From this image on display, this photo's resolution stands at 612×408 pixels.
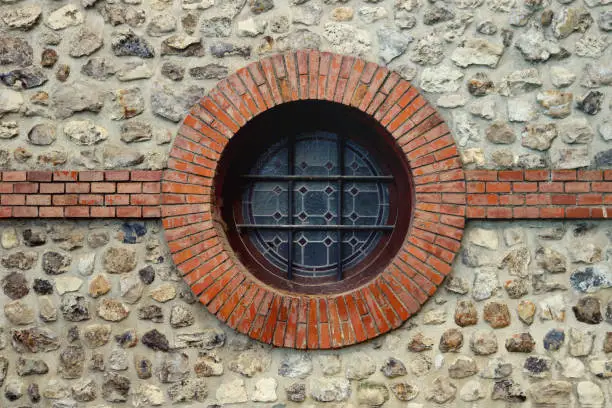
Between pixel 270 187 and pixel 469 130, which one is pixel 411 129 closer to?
pixel 469 130

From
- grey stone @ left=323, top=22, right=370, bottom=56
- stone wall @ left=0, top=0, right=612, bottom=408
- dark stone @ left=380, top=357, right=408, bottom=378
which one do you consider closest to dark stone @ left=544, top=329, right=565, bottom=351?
stone wall @ left=0, top=0, right=612, bottom=408

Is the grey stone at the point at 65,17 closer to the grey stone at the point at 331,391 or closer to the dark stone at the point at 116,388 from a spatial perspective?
the dark stone at the point at 116,388

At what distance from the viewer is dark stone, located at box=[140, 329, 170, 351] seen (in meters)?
4.26

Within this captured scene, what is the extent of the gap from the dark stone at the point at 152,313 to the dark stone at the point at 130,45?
66.0 inches

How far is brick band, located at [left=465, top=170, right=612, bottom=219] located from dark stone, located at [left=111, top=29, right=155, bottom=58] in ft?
7.44

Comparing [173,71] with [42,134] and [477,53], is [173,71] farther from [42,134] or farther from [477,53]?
[477,53]

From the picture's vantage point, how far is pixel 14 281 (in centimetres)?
435

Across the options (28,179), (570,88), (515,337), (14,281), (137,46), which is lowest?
(515,337)

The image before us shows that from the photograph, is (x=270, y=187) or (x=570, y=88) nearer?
(x=570, y=88)

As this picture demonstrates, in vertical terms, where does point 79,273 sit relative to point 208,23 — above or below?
below

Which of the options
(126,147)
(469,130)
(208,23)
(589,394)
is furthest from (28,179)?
(589,394)

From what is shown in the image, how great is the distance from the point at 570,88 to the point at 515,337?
5.45 feet

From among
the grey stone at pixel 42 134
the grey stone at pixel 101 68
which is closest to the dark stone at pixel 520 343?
the grey stone at pixel 101 68

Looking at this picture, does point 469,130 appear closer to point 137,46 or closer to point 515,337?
point 515,337
